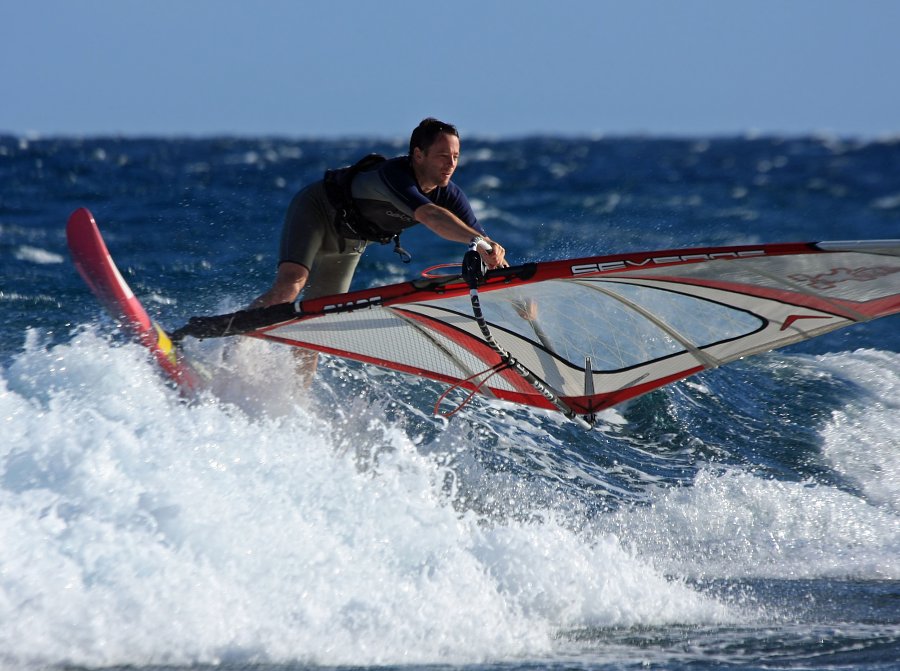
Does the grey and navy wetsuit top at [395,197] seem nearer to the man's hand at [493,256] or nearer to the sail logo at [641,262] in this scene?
the man's hand at [493,256]

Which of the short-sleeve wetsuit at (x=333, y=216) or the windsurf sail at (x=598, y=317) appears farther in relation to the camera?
the short-sleeve wetsuit at (x=333, y=216)

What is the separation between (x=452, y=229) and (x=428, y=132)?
22.7 inches

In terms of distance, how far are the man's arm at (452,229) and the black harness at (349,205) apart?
2.07ft

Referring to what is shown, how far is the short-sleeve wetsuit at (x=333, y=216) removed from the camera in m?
4.61

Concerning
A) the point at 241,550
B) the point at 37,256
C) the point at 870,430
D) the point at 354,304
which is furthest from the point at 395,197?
the point at 37,256

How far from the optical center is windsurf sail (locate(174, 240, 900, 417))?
429 cm

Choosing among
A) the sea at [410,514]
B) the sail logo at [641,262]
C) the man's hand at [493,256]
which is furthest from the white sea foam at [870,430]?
the man's hand at [493,256]

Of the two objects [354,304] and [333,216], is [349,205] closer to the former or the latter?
[333,216]

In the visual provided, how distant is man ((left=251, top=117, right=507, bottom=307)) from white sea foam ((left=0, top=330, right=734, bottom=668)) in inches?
33.5

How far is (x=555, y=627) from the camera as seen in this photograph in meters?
3.81

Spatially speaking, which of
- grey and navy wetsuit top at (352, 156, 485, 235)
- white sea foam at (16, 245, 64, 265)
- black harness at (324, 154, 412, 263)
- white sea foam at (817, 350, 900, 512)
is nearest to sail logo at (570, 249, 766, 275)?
grey and navy wetsuit top at (352, 156, 485, 235)

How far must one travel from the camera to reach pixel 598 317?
16.7 feet

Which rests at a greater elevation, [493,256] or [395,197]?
[395,197]

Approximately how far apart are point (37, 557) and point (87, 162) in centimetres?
1883
